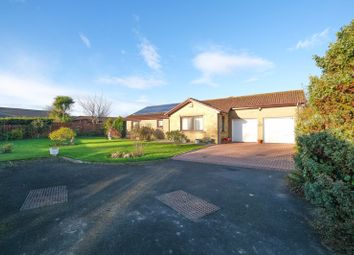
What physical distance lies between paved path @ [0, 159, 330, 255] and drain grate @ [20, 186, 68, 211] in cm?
15

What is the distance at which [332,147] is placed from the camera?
10.7ft

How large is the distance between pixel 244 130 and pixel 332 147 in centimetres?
1539

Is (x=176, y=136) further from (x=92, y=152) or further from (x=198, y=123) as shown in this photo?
(x=92, y=152)

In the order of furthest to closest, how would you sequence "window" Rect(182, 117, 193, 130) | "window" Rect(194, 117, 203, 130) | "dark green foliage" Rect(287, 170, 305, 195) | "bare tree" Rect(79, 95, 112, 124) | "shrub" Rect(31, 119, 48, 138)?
"bare tree" Rect(79, 95, 112, 124)
"shrub" Rect(31, 119, 48, 138)
"window" Rect(182, 117, 193, 130)
"window" Rect(194, 117, 203, 130)
"dark green foliage" Rect(287, 170, 305, 195)

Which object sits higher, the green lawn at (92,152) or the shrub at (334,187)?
the shrub at (334,187)

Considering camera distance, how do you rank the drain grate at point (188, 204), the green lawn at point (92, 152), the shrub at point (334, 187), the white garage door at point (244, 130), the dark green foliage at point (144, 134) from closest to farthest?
the shrub at point (334, 187) → the drain grate at point (188, 204) → the green lawn at point (92, 152) → the white garage door at point (244, 130) → the dark green foliage at point (144, 134)

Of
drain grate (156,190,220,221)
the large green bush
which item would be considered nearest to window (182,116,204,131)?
the large green bush

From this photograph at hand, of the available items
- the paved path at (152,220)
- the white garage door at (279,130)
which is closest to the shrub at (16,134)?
the paved path at (152,220)

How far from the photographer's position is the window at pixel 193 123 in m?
18.1

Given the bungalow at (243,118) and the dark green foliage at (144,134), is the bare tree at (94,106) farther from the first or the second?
the bungalow at (243,118)

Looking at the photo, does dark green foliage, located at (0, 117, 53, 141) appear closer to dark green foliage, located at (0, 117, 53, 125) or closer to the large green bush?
Result: dark green foliage, located at (0, 117, 53, 125)

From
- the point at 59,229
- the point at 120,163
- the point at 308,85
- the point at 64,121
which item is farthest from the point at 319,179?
the point at 64,121

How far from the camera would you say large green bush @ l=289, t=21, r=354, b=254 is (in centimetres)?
267

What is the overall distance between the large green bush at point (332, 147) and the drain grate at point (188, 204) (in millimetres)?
2113
